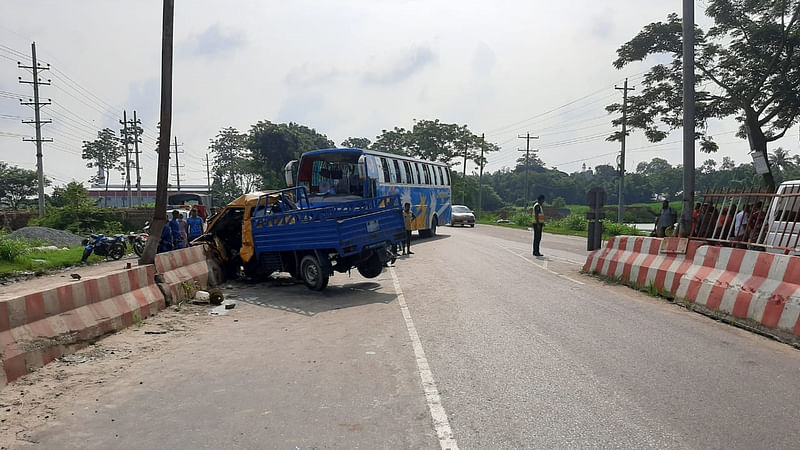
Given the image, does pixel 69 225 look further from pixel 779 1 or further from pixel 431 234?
pixel 779 1

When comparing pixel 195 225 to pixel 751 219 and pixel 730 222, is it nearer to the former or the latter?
pixel 730 222

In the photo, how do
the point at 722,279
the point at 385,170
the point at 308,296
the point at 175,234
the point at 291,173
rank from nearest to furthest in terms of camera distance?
the point at 722,279 → the point at 308,296 → the point at 175,234 → the point at 291,173 → the point at 385,170

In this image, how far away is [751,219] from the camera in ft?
31.3

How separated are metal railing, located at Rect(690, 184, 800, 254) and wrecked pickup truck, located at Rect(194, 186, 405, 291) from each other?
6094mm

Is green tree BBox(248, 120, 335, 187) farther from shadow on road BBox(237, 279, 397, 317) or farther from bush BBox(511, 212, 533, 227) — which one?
shadow on road BBox(237, 279, 397, 317)

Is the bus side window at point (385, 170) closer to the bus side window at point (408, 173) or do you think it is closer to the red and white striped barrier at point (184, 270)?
the bus side window at point (408, 173)

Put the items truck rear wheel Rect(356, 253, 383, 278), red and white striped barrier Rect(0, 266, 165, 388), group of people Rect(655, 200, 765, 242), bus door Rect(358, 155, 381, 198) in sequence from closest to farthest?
1. red and white striped barrier Rect(0, 266, 165, 388)
2. group of people Rect(655, 200, 765, 242)
3. truck rear wheel Rect(356, 253, 383, 278)
4. bus door Rect(358, 155, 381, 198)

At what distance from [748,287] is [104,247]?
18.9 meters

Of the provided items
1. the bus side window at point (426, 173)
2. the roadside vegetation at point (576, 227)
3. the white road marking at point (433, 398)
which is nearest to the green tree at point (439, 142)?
the roadside vegetation at point (576, 227)

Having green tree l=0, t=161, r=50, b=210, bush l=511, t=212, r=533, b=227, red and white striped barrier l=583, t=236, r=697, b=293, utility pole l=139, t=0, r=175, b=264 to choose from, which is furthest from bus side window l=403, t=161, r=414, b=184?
green tree l=0, t=161, r=50, b=210

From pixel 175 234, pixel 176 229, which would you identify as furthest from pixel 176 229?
pixel 175 234

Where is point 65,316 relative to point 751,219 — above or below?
below

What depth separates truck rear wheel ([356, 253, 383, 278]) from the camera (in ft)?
42.3

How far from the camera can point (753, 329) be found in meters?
7.76
